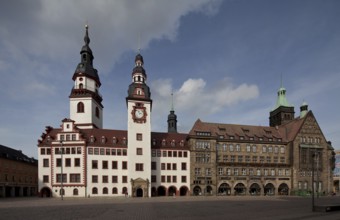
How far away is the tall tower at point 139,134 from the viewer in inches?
2645

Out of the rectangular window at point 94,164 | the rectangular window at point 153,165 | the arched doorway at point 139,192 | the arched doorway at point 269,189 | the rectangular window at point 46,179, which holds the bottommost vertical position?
the arched doorway at point 269,189

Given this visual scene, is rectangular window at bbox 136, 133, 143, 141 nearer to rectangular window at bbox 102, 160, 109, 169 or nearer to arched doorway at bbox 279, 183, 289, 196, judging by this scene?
rectangular window at bbox 102, 160, 109, 169

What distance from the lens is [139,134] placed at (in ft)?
230

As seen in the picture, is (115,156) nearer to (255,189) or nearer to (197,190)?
(197,190)

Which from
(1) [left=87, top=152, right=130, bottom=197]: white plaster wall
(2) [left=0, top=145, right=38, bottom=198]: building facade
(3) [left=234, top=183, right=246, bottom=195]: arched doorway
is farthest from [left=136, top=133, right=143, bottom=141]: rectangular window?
(2) [left=0, top=145, right=38, bottom=198]: building facade

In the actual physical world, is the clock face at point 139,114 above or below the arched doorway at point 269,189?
above

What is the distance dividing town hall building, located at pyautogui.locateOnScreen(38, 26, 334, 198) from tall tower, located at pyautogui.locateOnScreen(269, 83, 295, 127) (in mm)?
5894

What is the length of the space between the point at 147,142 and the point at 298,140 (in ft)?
143

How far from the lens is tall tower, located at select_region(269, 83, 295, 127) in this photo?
9662 centimetres

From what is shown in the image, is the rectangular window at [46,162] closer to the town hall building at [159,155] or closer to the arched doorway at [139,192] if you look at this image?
the town hall building at [159,155]

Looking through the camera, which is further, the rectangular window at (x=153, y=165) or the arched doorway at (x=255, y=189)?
the arched doorway at (x=255, y=189)

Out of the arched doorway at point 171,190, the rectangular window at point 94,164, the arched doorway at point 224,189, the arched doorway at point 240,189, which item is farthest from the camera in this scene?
the arched doorway at point 240,189

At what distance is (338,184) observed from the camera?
11806cm

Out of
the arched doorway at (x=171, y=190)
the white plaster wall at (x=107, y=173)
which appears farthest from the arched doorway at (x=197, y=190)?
the white plaster wall at (x=107, y=173)
